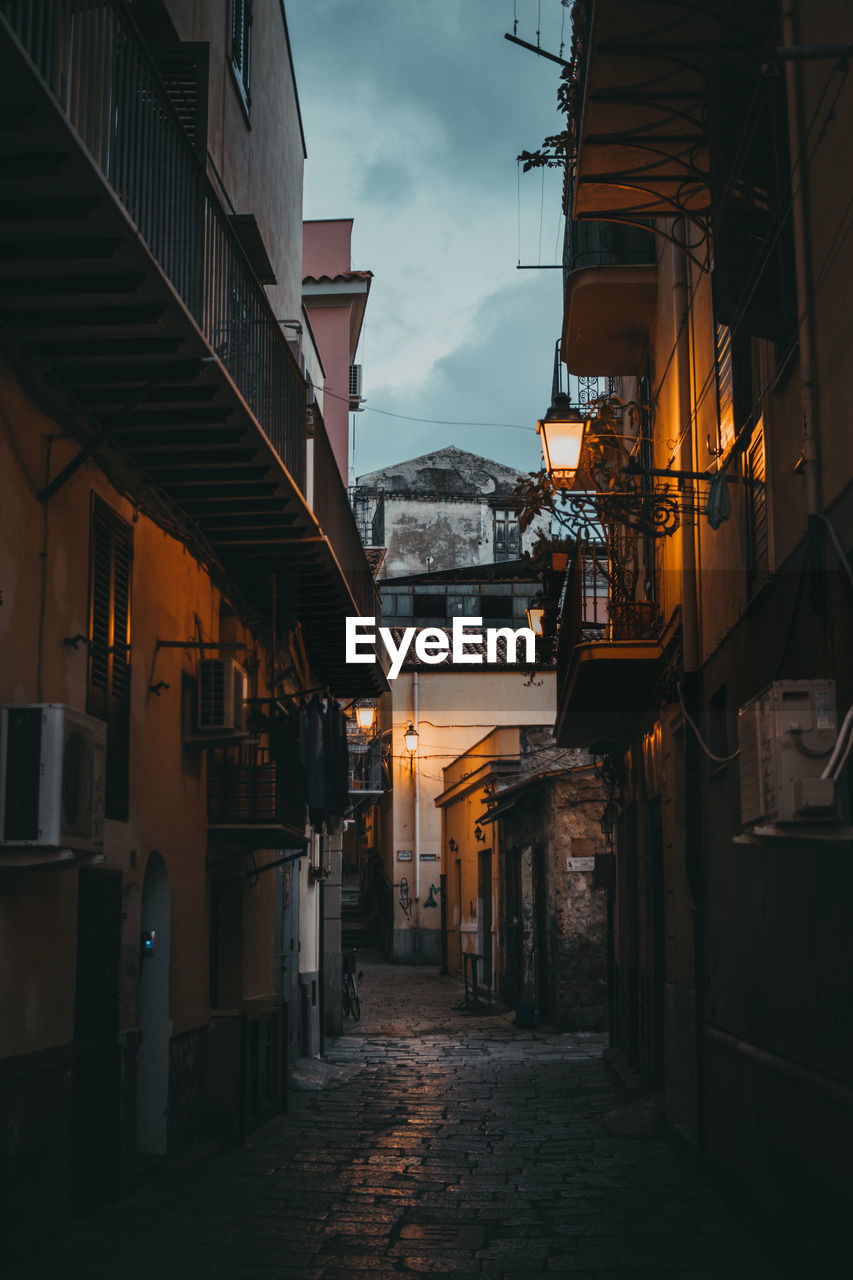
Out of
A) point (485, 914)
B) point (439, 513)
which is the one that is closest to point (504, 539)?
point (439, 513)

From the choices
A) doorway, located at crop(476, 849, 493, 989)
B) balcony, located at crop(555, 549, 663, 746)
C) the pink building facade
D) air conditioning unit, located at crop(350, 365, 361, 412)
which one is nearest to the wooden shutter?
balcony, located at crop(555, 549, 663, 746)

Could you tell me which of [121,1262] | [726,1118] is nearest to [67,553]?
[121,1262]

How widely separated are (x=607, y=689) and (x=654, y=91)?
730 centimetres

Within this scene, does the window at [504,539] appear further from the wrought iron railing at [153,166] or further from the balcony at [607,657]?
the wrought iron railing at [153,166]

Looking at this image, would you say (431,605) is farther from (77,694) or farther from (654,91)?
(654,91)

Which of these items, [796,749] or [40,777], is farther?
[40,777]

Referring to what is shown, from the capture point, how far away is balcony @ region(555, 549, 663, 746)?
1333 centimetres

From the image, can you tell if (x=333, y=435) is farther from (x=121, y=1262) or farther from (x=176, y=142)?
(x=121, y=1262)

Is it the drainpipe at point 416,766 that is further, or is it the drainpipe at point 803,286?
the drainpipe at point 416,766

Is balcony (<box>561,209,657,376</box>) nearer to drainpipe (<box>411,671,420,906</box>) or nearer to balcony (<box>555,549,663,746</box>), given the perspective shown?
balcony (<box>555,549,663,746</box>)

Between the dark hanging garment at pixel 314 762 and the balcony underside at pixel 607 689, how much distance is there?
2.61 meters

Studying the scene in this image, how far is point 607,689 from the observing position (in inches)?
571

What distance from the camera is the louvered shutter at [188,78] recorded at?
9.62m

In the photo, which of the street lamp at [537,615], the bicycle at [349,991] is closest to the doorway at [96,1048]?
the street lamp at [537,615]
